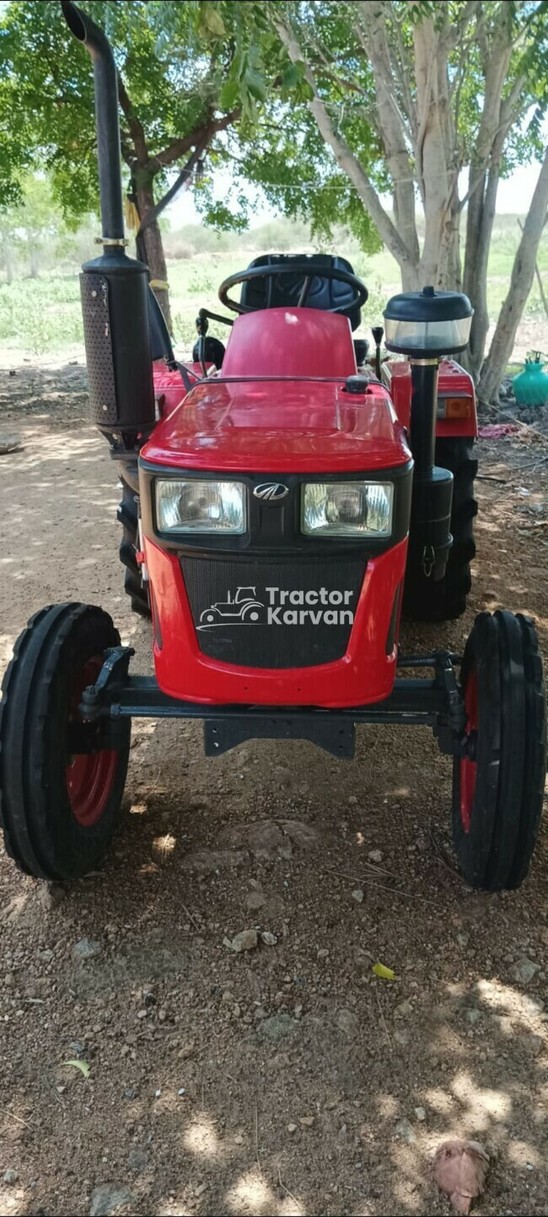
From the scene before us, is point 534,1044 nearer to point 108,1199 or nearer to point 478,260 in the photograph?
point 108,1199

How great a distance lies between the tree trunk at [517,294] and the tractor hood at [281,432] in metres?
6.28

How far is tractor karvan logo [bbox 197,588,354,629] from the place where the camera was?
2207 mm

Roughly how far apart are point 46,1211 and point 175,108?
10674 mm

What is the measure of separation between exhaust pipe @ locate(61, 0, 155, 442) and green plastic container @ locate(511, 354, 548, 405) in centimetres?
664

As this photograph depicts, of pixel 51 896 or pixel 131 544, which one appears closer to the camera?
pixel 51 896

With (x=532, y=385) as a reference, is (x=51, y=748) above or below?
below

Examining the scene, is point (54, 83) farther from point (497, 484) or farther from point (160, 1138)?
point (160, 1138)

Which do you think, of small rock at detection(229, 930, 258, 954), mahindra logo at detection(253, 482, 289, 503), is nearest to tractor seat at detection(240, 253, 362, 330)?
mahindra logo at detection(253, 482, 289, 503)

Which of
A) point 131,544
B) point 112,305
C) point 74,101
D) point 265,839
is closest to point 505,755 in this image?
point 265,839

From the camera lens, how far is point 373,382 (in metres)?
2.89

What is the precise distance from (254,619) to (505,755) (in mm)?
715

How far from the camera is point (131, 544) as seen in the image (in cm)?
384

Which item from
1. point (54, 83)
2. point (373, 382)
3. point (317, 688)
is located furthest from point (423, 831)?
point (54, 83)

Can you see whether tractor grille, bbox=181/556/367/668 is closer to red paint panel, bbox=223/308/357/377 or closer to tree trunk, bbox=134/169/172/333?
red paint panel, bbox=223/308/357/377
